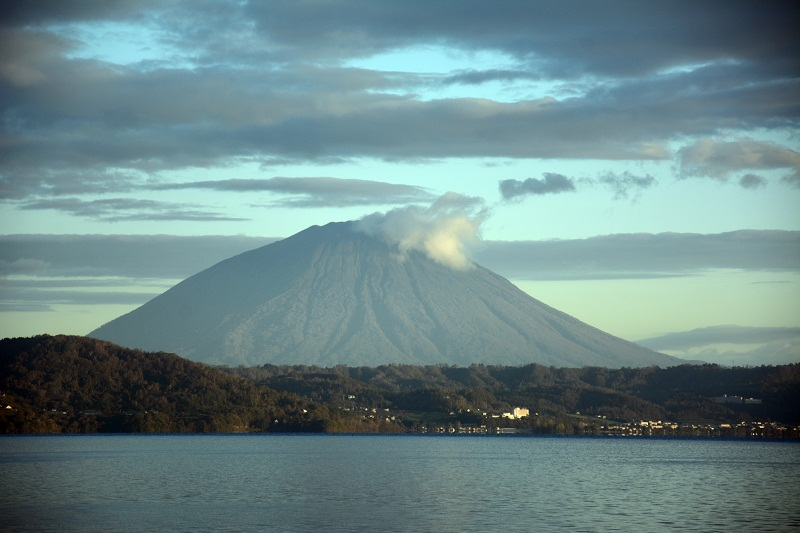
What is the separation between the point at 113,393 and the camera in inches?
6929

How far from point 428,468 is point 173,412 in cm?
8765

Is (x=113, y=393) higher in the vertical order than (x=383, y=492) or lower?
higher

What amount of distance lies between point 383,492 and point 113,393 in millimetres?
112902

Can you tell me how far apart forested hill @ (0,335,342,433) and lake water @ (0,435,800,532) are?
150ft

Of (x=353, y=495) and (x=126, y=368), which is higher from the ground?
(x=126, y=368)

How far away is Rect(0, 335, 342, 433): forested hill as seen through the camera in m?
168

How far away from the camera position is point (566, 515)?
59531mm

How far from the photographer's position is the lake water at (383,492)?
55625 mm

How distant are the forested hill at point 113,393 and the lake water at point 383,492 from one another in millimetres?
45663

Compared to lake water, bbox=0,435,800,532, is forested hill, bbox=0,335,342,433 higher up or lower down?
higher up

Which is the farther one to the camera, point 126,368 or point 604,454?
point 126,368

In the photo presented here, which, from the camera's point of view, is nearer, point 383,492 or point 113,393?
point 383,492

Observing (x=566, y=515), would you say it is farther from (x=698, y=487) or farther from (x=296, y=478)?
(x=296, y=478)

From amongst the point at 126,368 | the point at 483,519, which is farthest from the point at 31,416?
the point at 483,519
